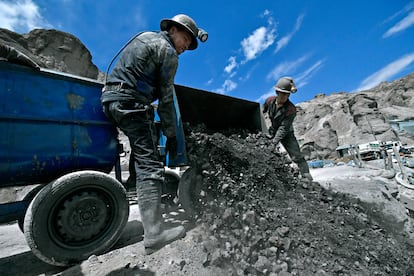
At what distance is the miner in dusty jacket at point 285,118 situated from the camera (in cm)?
340

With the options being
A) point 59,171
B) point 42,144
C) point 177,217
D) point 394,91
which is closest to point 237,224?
point 177,217

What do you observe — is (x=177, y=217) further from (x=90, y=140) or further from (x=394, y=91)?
(x=394, y=91)

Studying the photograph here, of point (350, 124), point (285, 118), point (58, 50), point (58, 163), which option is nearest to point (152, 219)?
point (58, 163)

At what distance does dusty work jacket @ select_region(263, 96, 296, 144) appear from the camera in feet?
11.3

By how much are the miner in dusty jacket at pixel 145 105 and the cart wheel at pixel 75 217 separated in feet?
1.05

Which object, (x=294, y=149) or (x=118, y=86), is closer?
(x=118, y=86)

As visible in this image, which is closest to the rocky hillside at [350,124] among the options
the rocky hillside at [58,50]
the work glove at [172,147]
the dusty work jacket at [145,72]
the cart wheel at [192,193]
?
the rocky hillside at [58,50]

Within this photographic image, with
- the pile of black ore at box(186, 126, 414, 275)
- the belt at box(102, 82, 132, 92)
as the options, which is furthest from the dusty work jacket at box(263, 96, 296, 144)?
the belt at box(102, 82, 132, 92)

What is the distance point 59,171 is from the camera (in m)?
1.62

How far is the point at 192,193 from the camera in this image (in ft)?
7.27

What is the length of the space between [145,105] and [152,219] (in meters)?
0.94

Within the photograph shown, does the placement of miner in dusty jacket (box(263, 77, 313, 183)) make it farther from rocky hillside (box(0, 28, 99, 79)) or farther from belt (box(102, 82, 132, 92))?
rocky hillside (box(0, 28, 99, 79))

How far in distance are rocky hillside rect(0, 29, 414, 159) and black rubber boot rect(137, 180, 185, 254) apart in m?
12.8

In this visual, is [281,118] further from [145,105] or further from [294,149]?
[145,105]
